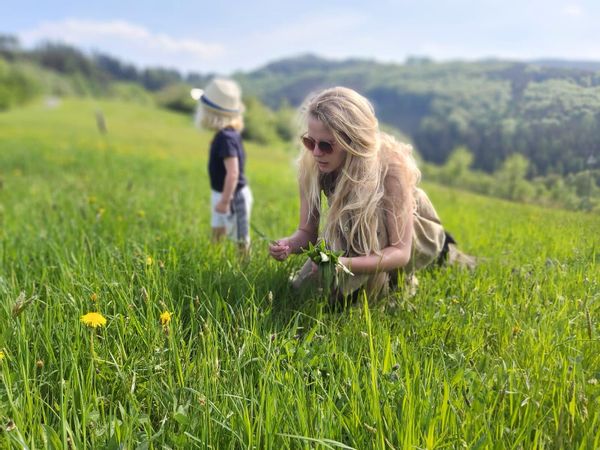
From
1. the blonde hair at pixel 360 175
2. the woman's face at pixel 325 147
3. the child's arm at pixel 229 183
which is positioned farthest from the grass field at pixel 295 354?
the child's arm at pixel 229 183

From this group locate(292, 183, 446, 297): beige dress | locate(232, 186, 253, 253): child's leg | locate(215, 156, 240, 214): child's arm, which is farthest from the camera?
locate(232, 186, 253, 253): child's leg

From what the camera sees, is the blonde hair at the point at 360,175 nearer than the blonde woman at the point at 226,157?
Yes

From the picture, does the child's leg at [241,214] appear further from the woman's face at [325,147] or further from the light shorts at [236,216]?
the woman's face at [325,147]

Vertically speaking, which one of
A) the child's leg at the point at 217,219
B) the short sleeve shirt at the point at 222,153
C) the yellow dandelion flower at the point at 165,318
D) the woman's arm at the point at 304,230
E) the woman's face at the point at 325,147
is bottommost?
the child's leg at the point at 217,219

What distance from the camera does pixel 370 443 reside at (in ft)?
4.52

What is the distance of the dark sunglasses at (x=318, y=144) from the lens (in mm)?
2352

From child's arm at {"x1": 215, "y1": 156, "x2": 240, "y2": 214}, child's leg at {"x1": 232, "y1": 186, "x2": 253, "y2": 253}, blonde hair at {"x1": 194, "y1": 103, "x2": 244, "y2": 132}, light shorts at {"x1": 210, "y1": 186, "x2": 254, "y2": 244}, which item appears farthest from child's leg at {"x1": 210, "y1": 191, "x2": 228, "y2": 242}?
blonde hair at {"x1": 194, "y1": 103, "x2": 244, "y2": 132}

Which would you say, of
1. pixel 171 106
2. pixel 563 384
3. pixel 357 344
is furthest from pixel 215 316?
pixel 171 106

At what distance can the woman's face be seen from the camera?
232cm

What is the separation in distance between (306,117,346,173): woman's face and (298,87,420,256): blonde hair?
0.03 m

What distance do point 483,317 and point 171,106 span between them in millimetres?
81086

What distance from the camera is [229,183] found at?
3.95 meters

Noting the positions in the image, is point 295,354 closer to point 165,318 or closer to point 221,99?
point 165,318

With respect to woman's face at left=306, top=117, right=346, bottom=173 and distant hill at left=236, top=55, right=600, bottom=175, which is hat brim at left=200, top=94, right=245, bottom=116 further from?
woman's face at left=306, top=117, right=346, bottom=173
